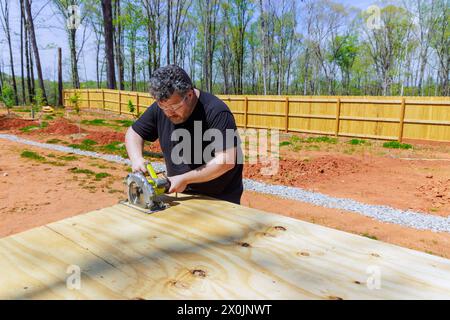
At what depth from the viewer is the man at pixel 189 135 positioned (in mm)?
1731

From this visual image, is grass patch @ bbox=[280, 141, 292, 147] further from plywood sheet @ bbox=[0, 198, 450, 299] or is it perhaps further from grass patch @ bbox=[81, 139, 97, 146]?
plywood sheet @ bbox=[0, 198, 450, 299]

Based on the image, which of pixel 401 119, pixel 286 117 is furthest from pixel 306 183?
pixel 286 117

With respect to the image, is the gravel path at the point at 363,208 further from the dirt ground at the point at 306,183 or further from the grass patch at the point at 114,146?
the grass patch at the point at 114,146

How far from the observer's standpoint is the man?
173 cm

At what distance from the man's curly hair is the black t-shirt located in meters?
0.29

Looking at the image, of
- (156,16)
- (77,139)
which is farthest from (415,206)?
(156,16)

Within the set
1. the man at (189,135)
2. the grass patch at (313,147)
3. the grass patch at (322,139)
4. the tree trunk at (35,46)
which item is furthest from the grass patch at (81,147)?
the tree trunk at (35,46)

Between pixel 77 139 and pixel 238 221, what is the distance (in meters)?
11.2

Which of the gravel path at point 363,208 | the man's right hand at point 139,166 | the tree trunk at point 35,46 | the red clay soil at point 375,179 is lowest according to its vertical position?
the gravel path at point 363,208

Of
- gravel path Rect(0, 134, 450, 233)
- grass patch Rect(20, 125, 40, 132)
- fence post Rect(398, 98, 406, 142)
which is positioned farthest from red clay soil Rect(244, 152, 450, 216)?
grass patch Rect(20, 125, 40, 132)

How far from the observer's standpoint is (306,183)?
22.2 feet

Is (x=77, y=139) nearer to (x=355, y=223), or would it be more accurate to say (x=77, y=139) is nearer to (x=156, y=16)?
(x=355, y=223)

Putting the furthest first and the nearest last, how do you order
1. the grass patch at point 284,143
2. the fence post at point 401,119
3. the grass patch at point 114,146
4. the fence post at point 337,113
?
the fence post at point 337,113 < the grass patch at point 284,143 < the fence post at point 401,119 < the grass patch at point 114,146

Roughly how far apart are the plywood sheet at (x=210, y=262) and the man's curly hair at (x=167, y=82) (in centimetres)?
68
